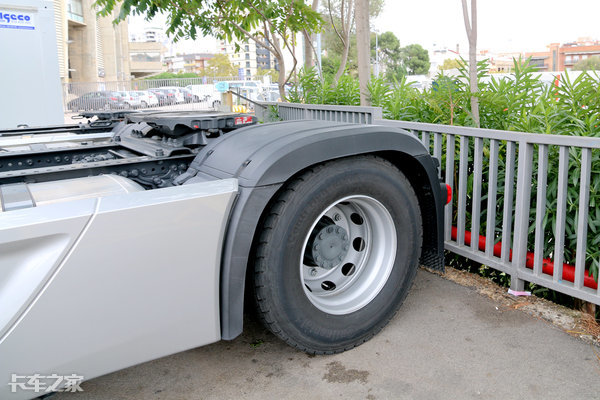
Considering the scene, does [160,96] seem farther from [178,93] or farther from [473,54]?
[473,54]

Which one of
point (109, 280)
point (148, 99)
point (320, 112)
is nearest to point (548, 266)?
point (109, 280)

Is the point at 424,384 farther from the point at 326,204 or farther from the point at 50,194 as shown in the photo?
the point at 50,194

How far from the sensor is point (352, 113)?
18.6 ft

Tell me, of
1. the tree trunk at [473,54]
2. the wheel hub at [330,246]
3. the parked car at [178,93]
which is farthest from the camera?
the parked car at [178,93]

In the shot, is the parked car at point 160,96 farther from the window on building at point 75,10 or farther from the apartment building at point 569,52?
the apartment building at point 569,52

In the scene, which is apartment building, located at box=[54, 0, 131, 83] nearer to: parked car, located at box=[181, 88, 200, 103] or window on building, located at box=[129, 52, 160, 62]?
parked car, located at box=[181, 88, 200, 103]

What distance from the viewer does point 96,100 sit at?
3084 cm

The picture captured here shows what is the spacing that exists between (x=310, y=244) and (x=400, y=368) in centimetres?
77

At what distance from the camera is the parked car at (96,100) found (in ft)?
100

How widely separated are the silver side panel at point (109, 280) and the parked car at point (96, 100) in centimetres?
3050

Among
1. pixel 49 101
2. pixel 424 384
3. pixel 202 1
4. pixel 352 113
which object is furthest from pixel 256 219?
pixel 202 1

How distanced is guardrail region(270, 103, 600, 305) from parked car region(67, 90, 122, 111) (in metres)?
29.4

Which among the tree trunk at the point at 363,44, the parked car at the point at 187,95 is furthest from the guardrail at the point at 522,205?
the parked car at the point at 187,95

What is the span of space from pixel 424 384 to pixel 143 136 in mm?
2315
